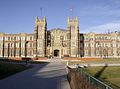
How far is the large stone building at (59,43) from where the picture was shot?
12425cm

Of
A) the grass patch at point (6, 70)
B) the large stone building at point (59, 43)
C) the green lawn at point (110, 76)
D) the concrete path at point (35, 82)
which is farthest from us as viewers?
the large stone building at point (59, 43)

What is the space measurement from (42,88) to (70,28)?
350 ft

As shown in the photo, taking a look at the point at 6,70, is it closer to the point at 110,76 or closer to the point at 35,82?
the point at 35,82

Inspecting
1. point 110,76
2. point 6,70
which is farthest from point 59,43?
point 110,76

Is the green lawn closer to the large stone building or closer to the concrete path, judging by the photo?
the concrete path

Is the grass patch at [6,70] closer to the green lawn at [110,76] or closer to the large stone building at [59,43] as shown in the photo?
the green lawn at [110,76]

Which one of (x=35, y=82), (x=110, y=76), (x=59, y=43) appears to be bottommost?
(x=35, y=82)

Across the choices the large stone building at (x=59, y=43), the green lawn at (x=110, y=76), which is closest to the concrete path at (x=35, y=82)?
the green lawn at (x=110, y=76)

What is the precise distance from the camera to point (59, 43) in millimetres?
128625

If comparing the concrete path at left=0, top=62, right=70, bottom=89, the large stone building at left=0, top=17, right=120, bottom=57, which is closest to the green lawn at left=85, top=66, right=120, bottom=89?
the concrete path at left=0, top=62, right=70, bottom=89

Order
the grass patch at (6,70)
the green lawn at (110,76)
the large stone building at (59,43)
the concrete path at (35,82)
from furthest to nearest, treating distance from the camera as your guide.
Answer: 1. the large stone building at (59,43)
2. the grass patch at (6,70)
3. the concrete path at (35,82)
4. the green lawn at (110,76)

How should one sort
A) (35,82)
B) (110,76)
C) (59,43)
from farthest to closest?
(59,43) < (110,76) < (35,82)

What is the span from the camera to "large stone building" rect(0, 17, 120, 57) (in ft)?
408

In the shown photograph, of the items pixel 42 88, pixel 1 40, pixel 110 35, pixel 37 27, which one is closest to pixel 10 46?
pixel 1 40
